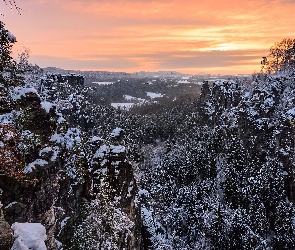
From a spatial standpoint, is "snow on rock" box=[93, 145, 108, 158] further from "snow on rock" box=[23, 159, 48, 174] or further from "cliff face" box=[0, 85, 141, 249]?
"snow on rock" box=[23, 159, 48, 174]

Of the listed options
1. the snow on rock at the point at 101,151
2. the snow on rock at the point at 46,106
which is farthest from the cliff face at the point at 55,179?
the snow on rock at the point at 101,151

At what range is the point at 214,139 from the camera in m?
95.5

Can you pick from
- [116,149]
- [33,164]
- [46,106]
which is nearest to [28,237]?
[33,164]

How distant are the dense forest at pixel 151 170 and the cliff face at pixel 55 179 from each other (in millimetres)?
73

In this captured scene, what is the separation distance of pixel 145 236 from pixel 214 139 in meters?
61.1

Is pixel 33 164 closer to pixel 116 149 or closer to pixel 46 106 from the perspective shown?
pixel 46 106

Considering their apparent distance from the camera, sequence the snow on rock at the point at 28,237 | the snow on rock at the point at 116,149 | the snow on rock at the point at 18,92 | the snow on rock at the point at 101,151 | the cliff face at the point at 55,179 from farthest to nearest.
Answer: the snow on rock at the point at 116,149 < the snow on rock at the point at 101,151 < the snow on rock at the point at 18,92 < the cliff face at the point at 55,179 < the snow on rock at the point at 28,237

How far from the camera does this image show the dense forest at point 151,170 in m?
16.6

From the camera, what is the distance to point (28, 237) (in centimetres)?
872

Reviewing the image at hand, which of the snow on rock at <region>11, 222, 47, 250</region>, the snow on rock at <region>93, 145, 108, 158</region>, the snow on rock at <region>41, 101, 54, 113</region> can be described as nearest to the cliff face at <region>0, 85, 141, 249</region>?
the snow on rock at <region>41, 101, 54, 113</region>

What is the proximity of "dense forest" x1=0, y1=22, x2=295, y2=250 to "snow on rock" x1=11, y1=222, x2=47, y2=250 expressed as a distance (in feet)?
0.22

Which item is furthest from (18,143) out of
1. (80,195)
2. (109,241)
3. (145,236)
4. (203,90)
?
(203,90)

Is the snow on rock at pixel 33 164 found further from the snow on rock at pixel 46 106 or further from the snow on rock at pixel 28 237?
the snow on rock at pixel 28 237

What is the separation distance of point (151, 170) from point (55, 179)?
273ft
